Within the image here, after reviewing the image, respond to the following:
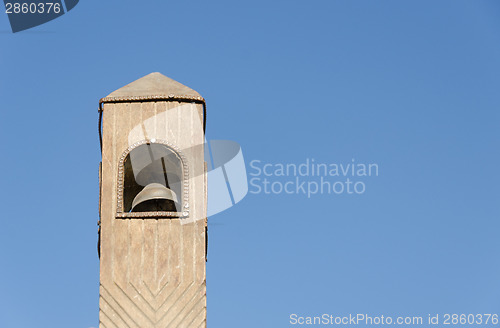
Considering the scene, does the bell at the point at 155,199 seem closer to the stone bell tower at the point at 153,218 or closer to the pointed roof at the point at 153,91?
the stone bell tower at the point at 153,218

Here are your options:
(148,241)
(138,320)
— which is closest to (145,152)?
(148,241)

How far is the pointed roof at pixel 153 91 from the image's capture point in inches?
559

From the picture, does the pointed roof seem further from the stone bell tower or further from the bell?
the bell

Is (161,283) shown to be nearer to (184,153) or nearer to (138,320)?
(138,320)

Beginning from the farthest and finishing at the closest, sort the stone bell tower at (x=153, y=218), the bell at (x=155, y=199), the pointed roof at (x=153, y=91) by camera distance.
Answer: the bell at (x=155, y=199) < the pointed roof at (x=153, y=91) < the stone bell tower at (x=153, y=218)

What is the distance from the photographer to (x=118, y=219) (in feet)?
44.9

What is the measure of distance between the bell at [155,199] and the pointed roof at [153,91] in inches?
52.7

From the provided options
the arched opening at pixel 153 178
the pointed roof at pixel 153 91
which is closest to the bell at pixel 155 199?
the arched opening at pixel 153 178

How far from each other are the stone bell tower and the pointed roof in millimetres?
14

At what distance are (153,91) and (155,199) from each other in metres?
1.59

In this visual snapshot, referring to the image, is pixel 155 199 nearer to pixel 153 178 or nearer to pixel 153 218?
pixel 153 178

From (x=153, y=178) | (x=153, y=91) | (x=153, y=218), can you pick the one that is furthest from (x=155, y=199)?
(x=153, y=91)

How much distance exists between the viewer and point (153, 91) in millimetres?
14328

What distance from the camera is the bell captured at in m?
14.4
